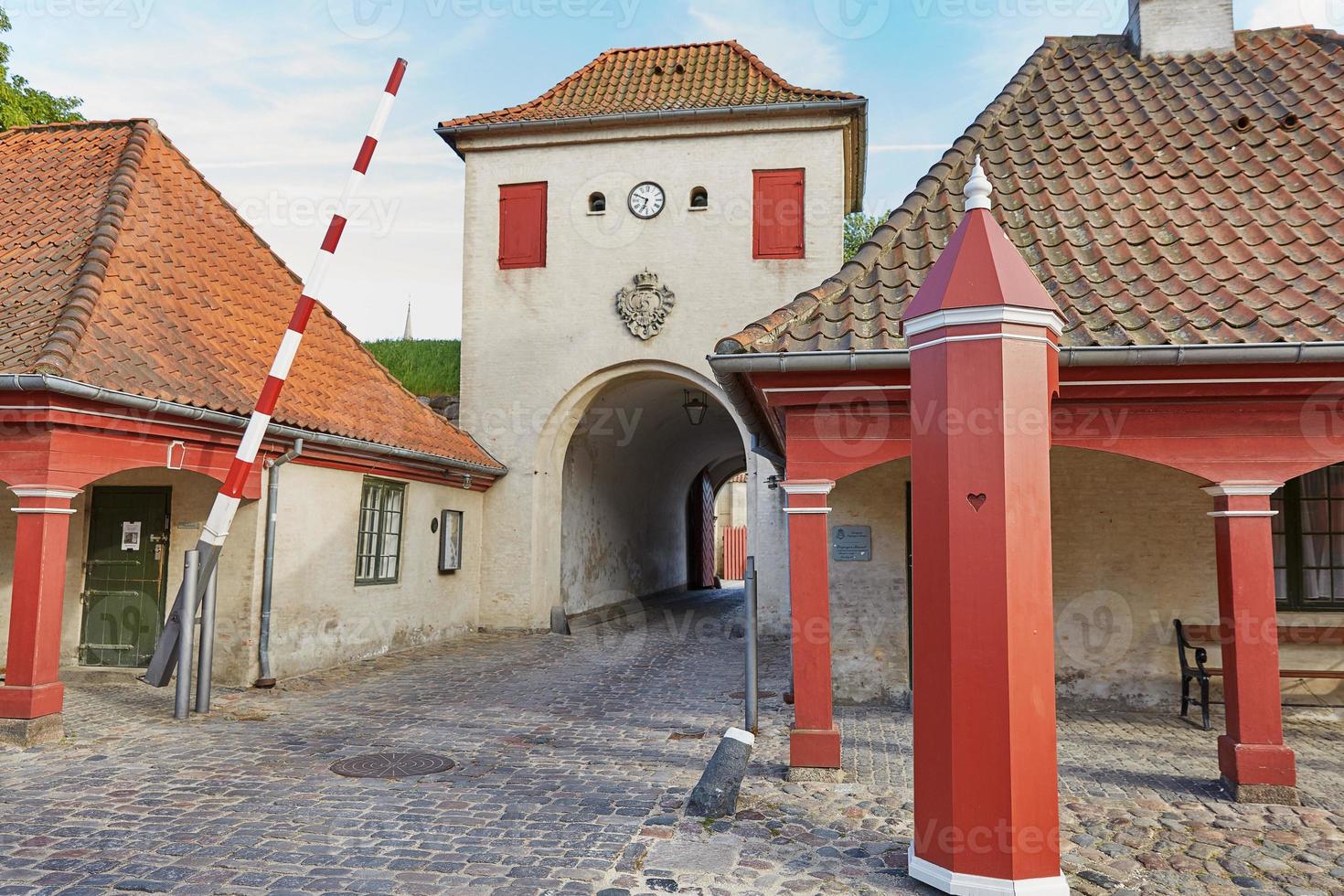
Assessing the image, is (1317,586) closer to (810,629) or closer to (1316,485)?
(1316,485)

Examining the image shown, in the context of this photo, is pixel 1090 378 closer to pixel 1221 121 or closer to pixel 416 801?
pixel 1221 121

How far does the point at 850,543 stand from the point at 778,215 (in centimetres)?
769

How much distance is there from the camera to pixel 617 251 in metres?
15.8

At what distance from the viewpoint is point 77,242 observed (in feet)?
32.0

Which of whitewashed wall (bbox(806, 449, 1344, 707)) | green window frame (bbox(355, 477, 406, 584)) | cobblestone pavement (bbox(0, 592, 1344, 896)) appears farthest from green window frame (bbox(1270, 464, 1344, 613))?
green window frame (bbox(355, 477, 406, 584))

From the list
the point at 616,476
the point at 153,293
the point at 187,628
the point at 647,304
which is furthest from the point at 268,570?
the point at 616,476

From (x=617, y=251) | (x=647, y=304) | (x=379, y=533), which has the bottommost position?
(x=379, y=533)

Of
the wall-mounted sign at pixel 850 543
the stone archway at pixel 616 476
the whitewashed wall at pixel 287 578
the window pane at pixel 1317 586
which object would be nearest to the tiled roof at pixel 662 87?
the stone archway at pixel 616 476

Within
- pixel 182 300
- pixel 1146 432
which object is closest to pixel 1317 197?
pixel 1146 432

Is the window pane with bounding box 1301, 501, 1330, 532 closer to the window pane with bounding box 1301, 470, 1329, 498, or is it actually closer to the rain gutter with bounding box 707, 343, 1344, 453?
the window pane with bounding box 1301, 470, 1329, 498

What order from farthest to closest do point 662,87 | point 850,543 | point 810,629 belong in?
point 662,87
point 850,543
point 810,629

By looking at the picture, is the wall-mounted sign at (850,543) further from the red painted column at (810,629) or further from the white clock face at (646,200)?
the white clock face at (646,200)

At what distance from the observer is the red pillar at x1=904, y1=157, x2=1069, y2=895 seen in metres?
4.38

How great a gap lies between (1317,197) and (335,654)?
10.8 meters
